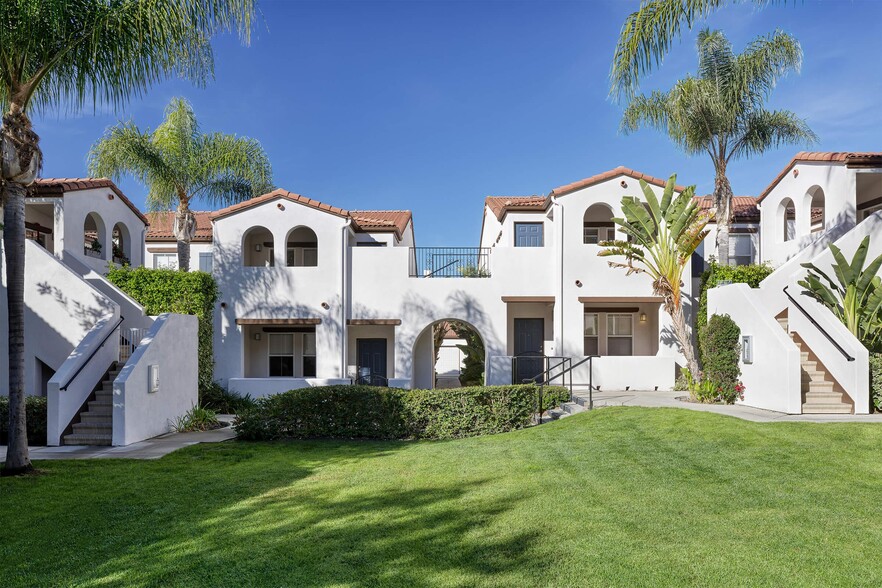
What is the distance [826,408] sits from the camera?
12.9 m

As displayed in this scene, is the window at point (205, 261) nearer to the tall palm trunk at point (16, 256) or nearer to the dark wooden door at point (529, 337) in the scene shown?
the dark wooden door at point (529, 337)

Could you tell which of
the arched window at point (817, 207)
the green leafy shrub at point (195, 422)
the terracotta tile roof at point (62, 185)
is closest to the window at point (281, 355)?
the green leafy shrub at point (195, 422)

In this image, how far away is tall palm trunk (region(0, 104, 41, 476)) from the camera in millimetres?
8117

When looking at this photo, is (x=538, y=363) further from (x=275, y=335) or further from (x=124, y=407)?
(x=124, y=407)

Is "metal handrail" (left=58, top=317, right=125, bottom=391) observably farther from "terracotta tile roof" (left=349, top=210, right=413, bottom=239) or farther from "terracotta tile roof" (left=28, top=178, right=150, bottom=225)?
"terracotta tile roof" (left=349, top=210, right=413, bottom=239)

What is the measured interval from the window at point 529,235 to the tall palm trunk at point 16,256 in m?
16.4

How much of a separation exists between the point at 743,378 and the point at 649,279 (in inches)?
203

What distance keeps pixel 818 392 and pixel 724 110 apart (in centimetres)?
986

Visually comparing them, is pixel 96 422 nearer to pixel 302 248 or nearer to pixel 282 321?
pixel 282 321

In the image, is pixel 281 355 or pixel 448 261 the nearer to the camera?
pixel 448 261

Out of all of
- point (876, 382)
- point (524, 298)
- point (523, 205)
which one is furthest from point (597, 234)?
point (876, 382)

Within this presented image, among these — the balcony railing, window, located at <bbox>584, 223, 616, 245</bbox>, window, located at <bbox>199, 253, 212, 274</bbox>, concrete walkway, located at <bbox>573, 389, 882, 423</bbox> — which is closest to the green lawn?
concrete walkway, located at <bbox>573, 389, 882, 423</bbox>

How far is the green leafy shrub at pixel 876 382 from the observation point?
12.6m

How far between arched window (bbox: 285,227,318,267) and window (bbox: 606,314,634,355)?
38.8 ft
